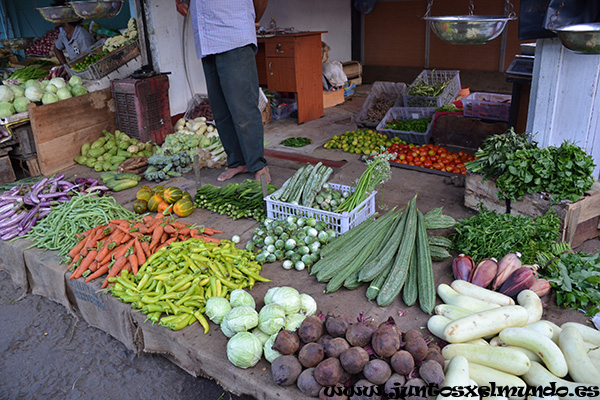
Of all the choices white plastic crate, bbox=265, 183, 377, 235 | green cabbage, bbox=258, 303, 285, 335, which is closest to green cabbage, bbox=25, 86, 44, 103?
white plastic crate, bbox=265, 183, 377, 235

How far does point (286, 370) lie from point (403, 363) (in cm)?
53

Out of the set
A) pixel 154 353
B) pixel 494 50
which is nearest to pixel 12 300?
pixel 154 353

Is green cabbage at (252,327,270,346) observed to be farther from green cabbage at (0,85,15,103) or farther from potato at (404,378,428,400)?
green cabbage at (0,85,15,103)

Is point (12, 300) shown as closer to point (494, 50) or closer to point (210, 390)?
point (210, 390)

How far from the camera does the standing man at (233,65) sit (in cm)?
432

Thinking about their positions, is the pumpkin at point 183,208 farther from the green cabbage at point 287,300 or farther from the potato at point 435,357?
the potato at point 435,357

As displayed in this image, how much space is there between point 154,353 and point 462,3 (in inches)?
372

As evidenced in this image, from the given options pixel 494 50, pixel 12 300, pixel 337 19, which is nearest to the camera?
pixel 12 300

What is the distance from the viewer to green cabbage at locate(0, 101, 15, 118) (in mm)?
5406

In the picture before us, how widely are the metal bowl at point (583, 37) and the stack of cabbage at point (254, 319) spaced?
222cm

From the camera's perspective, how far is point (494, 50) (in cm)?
927

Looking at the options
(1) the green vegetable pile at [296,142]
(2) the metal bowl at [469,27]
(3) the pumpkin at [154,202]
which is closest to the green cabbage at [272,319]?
(3) the pumpkin at [154,202]

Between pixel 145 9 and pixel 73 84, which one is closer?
pixel 73 84

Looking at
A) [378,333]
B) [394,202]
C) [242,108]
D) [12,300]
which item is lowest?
[12,300]
